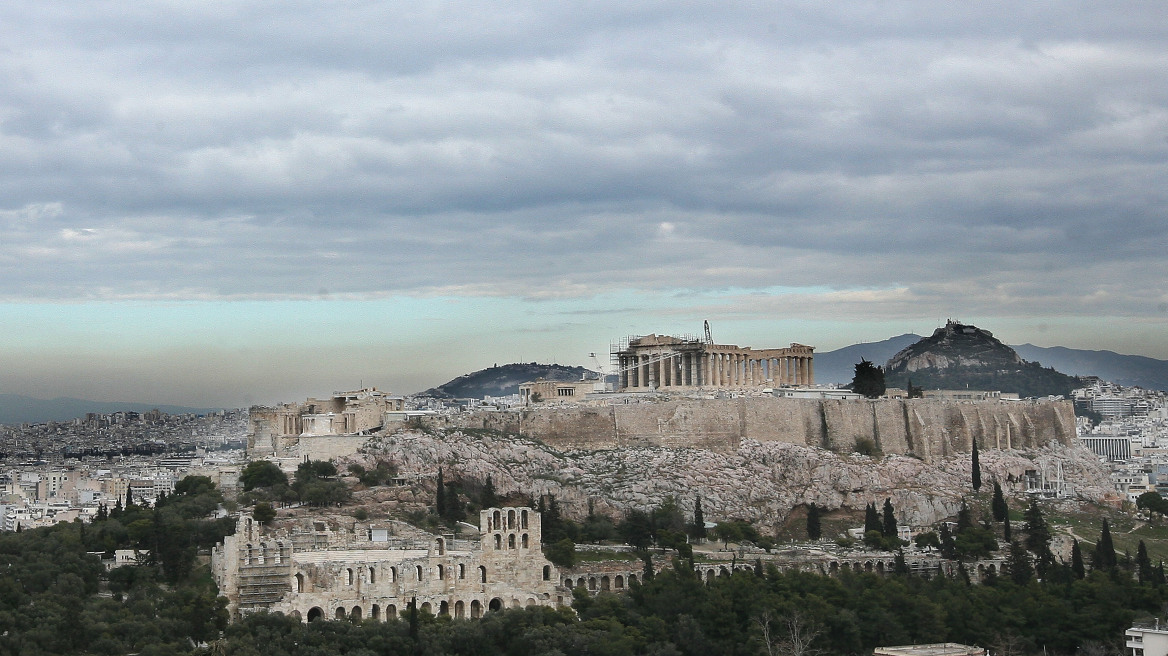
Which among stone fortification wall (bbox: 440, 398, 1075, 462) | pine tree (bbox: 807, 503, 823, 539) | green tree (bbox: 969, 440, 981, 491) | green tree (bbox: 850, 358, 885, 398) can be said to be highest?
green tree (bbox: 850, 358, 885, 398)

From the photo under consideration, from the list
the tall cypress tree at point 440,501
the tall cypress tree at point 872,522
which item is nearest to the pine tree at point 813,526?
the tall cypress tree at point 872,522

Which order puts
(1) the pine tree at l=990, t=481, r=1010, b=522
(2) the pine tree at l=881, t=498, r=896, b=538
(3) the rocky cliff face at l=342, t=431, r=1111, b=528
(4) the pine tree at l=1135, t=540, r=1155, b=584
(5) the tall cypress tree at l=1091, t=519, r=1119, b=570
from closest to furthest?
(4) the pine tree at l=1135, t=540, r=1155, b=584, (5) the tall cypress tree at l=1091, t=519, r=1119, b=570, (3) the rocky cliff face at l=342, t=431, r=1111, b=528, (2) the pine tree at l=881, t=498, r=896, b=538, (1) the pine tree at l=990, t=481, r=1010, b=522

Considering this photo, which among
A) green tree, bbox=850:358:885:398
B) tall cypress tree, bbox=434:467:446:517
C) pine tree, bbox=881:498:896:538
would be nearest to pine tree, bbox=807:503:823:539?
pine tree, bbox=881:498:896:538

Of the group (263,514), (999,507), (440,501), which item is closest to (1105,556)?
(999,507)

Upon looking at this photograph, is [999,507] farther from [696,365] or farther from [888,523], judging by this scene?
[696,365]

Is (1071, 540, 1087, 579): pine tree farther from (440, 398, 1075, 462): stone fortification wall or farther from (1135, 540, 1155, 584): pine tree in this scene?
(440, 398, 1075, 462): stone fortification wall

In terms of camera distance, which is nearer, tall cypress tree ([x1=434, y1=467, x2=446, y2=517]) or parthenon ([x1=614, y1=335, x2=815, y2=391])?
tall cypress tree ([x1=434, y1=467, x2=446, y2=517])
